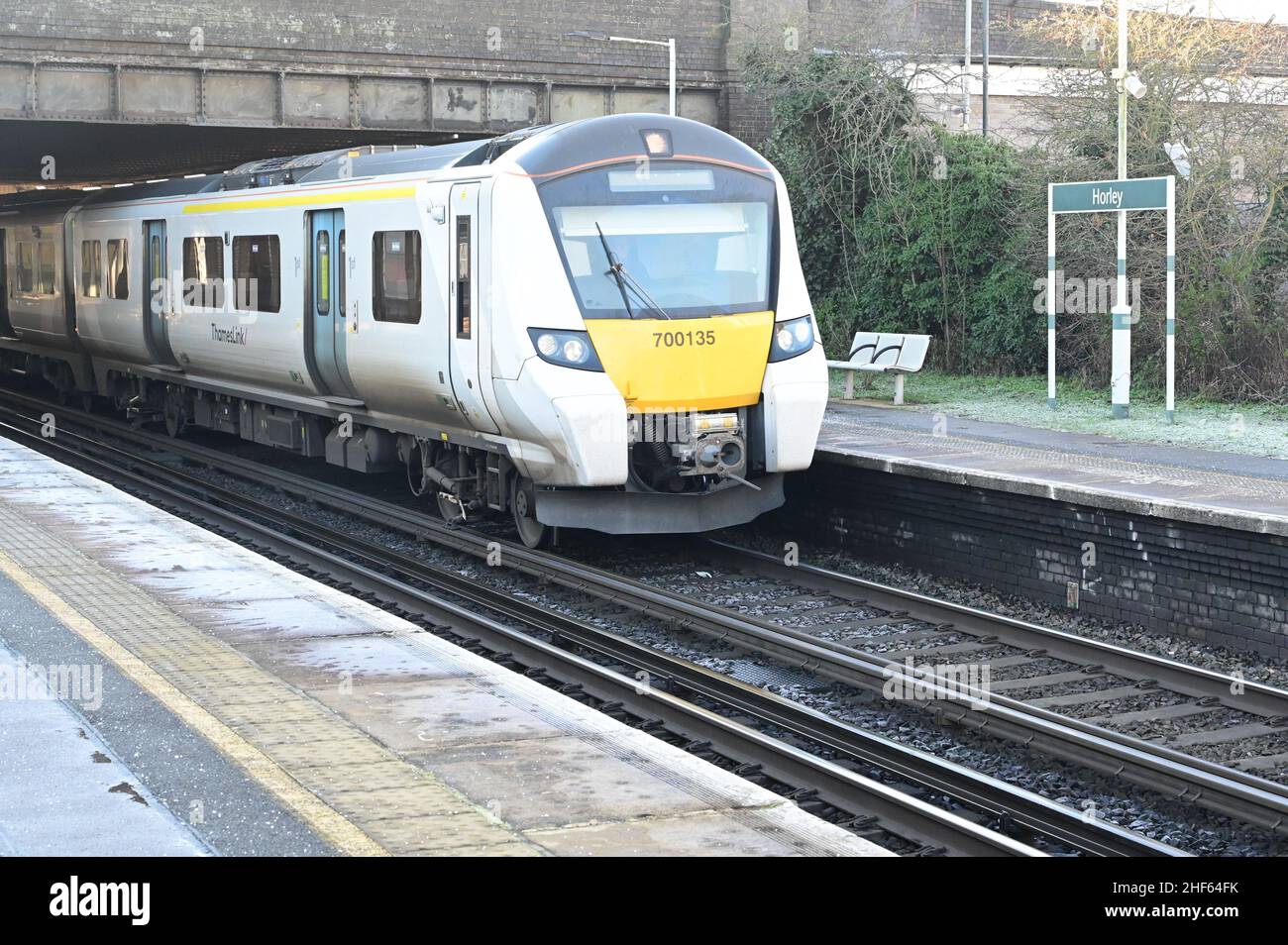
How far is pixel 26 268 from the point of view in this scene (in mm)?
24859

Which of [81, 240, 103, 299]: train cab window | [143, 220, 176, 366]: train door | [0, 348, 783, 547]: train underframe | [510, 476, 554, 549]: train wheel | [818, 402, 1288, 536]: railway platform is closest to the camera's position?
[818, 402, 1288, 536]: railway platform

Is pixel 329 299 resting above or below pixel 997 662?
above

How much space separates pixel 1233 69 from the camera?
756 inches

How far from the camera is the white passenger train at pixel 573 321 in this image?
11031mm

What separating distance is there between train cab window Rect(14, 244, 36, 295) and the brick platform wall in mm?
15381

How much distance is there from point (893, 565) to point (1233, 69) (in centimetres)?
1012

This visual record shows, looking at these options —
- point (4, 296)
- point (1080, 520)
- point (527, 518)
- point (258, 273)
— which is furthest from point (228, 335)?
point (4, 296)

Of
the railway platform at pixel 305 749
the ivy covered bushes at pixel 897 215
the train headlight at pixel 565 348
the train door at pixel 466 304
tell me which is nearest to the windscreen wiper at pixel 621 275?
the train headlight at pixel 565 348

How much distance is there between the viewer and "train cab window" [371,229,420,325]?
1262 cm

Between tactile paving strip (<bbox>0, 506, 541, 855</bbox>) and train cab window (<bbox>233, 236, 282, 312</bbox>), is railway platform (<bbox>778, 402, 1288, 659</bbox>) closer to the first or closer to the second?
train cab window (<bbox>233, 236, 282, 312</bbox>)

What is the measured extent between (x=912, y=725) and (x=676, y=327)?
13.4ft

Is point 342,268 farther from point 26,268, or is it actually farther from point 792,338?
point 26,268

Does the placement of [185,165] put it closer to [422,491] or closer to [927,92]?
[927,92]
